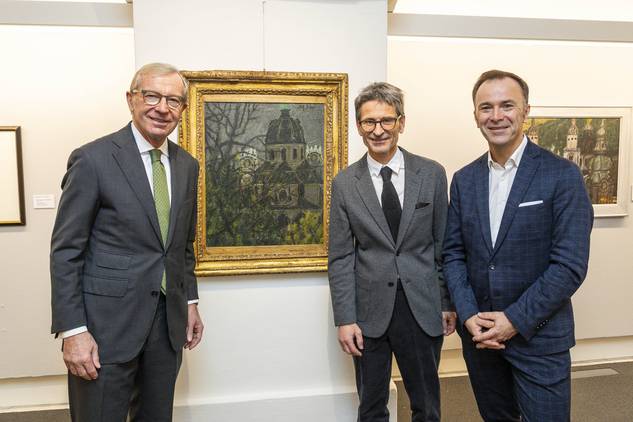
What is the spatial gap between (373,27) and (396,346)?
1681 millimetres

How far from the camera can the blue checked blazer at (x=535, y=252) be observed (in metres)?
1.59

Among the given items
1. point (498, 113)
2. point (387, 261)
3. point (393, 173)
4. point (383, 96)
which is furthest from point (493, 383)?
point (383, 96)

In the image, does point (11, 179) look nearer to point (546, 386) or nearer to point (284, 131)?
point (284, 131)

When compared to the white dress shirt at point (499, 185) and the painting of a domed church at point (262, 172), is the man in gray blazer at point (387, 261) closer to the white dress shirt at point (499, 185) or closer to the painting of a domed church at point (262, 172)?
the white dress shirt at point (499, 185)

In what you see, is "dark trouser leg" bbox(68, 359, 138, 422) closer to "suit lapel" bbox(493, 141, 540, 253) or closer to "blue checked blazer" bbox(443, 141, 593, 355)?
"blue checked blazer" bbox(443, 141, 593, 355)

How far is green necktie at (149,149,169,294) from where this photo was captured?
172 centimetres

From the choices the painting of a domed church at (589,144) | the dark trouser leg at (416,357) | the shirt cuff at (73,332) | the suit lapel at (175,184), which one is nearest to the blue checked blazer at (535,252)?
the dark trouser leg at (416,357)

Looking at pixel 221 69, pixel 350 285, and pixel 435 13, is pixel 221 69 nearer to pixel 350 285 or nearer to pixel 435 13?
pixel 350 285

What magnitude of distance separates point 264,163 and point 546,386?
1.67 metres

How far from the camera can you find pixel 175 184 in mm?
1787

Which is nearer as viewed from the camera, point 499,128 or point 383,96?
point 499,128

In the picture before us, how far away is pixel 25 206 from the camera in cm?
320

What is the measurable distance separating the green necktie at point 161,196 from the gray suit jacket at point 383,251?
72 centimetres

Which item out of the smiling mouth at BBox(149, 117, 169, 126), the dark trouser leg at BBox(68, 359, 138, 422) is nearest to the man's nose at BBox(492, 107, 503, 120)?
the smiling mouth at BBox(149, 117, 169, 126)
